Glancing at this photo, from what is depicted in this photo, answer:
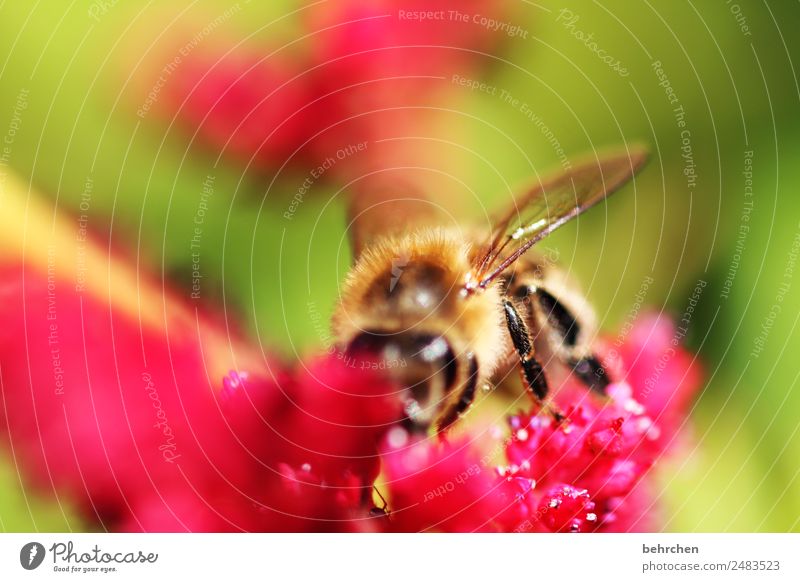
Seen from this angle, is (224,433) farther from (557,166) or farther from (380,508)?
(557,166)

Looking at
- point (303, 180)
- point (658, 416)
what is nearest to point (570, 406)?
point (658, 416)

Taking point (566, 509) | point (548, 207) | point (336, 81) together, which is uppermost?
point (336, 81)

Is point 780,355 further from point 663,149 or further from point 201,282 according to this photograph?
point 201,282
